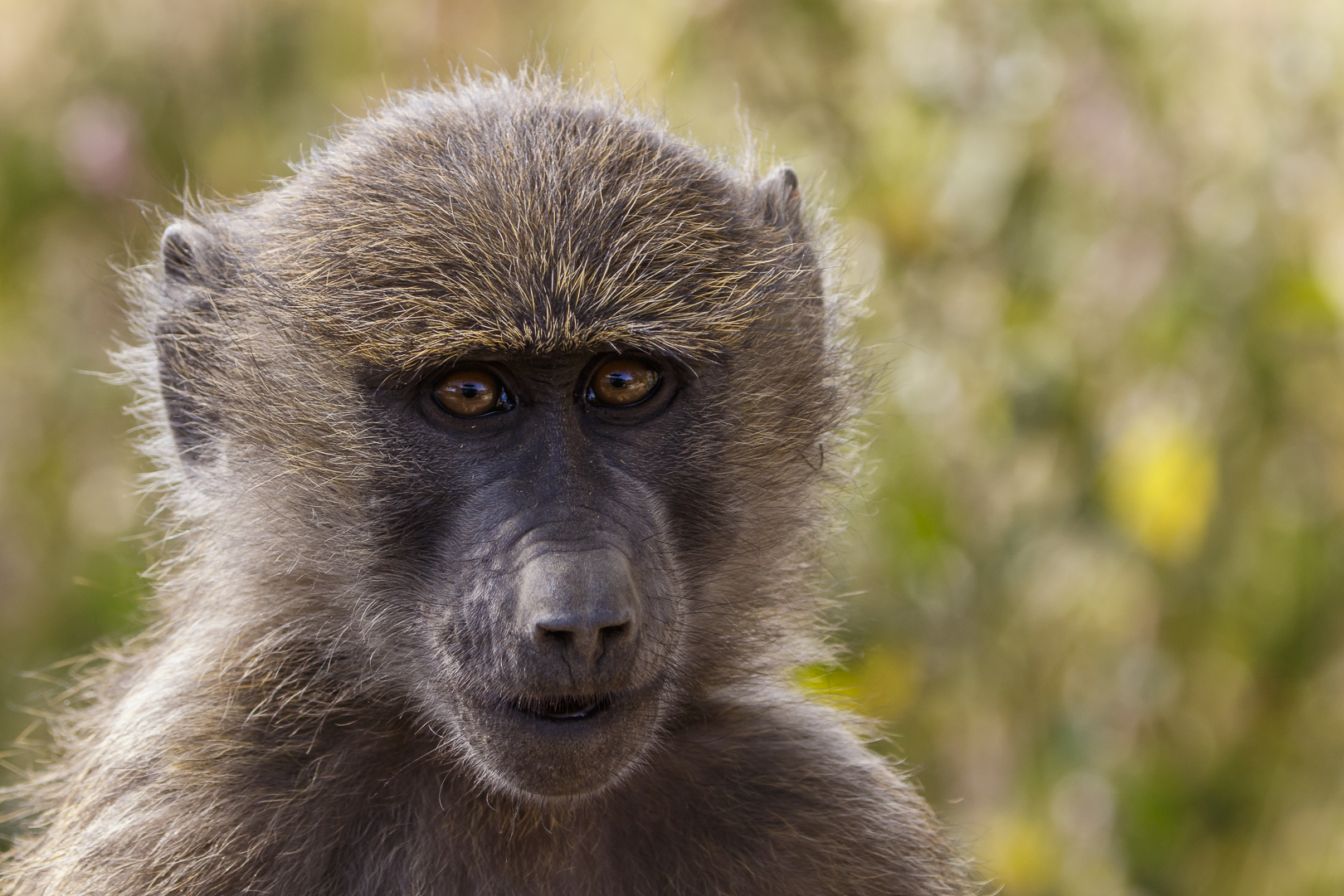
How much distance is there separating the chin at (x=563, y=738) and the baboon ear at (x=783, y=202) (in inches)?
58.1

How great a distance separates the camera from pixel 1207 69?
5168 millimetres

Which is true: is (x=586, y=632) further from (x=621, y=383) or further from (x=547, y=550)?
(x=621, y=383)

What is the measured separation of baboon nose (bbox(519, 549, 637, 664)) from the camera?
8.13ft

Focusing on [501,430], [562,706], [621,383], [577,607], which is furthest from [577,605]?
[621,383]

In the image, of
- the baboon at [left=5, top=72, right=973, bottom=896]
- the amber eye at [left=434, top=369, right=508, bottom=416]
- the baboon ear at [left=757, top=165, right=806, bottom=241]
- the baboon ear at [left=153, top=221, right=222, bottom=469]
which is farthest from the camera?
the baboon ear at [left=757, top=165, right=806, bottom=241]

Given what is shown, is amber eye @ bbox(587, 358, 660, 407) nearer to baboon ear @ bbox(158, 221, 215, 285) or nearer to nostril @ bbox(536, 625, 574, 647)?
nostril @ bbox(536, 625, 574, 647)

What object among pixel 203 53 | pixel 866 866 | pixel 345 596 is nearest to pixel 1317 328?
pixel 866 866

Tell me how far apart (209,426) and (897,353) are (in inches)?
103

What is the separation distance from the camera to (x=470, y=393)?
9.62ft

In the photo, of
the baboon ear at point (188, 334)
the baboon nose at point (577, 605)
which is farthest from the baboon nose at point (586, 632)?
the baboon ear at point (188, 334)

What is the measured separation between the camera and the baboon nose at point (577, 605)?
2477mm

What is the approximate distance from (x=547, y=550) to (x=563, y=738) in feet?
1.15

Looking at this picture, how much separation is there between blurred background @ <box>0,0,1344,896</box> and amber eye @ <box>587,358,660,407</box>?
1780 mm

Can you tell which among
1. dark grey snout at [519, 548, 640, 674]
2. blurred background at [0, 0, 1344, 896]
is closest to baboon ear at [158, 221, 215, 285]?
dark grey snout at [519, 548, 640, 674]
